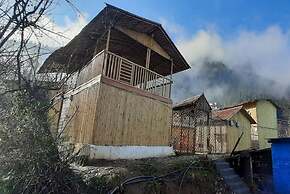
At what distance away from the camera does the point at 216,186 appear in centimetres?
957

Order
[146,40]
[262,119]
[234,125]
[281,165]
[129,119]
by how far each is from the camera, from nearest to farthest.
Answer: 1. [281,165]
2. [129,119]
3. [146,40]
4. [234,125]
5. [262,119]

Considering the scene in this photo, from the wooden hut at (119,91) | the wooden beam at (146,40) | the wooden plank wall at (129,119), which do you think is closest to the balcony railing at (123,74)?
the wooden hut at (119,91)

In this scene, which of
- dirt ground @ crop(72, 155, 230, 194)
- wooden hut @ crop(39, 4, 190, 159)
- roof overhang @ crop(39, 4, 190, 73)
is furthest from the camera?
roof overhang @ crop(39, 4, 190, 73)

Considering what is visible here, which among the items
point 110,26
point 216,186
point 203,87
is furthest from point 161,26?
point 203,87

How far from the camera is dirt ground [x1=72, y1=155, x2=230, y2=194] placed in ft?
23.3

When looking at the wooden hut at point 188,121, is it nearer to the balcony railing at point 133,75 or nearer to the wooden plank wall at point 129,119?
the wooden plank wall at point 129,119

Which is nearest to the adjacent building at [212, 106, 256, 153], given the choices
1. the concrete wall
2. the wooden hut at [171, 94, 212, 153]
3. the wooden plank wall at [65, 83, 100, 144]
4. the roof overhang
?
the concrete wall

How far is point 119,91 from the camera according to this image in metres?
11.1

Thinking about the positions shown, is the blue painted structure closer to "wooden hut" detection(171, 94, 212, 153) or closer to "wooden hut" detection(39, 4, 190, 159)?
"wooden hut" detection(39, 4, 190, 159)

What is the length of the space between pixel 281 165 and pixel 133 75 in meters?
7.10

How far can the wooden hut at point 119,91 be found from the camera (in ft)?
34.1

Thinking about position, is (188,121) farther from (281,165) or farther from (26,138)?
(26,138)

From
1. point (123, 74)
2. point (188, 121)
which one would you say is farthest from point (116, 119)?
point (188, 121)

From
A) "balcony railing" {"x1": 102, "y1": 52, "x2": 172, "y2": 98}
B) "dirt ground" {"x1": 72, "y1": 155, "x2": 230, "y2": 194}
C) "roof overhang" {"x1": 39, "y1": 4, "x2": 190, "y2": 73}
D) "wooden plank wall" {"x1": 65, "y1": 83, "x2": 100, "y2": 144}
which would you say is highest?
"roof overhang" {"x1": 39, "y1": 4, "x2": 190, "y2": 73}
